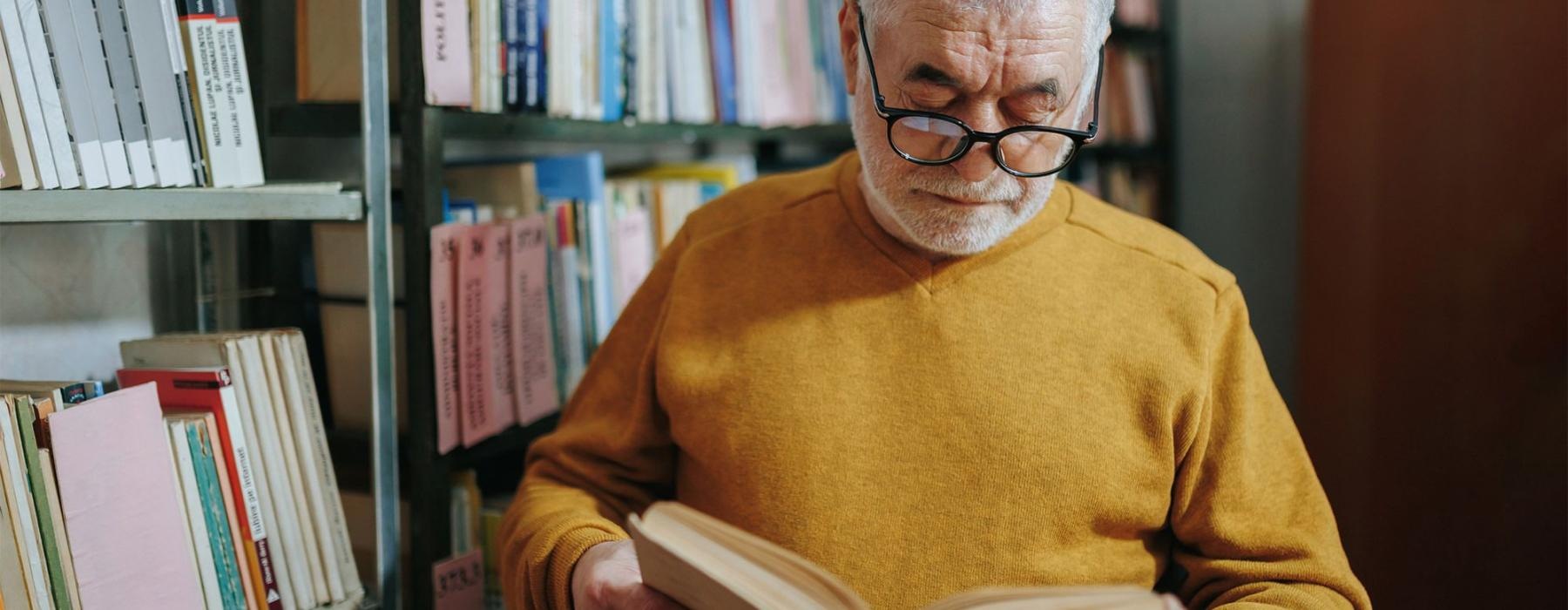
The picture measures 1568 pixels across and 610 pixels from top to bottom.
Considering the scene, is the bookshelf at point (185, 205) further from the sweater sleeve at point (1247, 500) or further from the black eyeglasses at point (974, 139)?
the sweater sleeve at point (1247, 500)

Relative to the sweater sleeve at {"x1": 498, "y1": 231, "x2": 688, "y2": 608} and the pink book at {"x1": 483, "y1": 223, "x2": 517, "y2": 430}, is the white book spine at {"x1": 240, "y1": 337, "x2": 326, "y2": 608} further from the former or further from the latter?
the pink book at {"x1": 483, "y1": 223, "x2": 517, "y2": 430}

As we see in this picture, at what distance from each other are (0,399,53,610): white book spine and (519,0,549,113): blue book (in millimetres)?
708

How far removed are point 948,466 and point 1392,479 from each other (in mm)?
1404

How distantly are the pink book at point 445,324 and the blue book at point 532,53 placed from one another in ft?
0.73

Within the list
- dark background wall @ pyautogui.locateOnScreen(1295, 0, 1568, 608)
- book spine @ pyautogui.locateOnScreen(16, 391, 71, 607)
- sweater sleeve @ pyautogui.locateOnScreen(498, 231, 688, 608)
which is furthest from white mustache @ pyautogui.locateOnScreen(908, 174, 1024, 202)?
dark background wall @ pyautogui.locateOnScreen(1295, 0, 1568, 608)

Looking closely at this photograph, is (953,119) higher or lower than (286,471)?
higher

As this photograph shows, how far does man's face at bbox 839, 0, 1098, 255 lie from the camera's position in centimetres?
99

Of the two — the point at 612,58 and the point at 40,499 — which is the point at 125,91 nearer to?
the point at 40,499

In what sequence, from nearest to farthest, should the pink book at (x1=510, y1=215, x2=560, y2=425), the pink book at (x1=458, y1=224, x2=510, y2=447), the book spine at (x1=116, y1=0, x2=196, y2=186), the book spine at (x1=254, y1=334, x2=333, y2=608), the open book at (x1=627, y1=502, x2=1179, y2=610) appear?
the open book at (x1=627, y1=502, x2=1179, y2=610)
the book spine at (x1=116, y1=0, x2=196, y2=186)
the book spine at (x1=254, y1=334, x2=333, y2=608)
the pink book at (x1=458, y1=224, x2=510, y2=447)
the pink book at (x1=510, y1=215, x2=560, y2=425)

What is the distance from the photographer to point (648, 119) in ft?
5.42

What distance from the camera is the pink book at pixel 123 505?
0.89 meters

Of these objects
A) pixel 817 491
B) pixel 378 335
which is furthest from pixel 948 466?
pixel 378 335

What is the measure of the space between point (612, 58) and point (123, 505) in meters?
0.88

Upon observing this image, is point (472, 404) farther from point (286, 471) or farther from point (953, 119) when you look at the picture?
point (953, 119)
